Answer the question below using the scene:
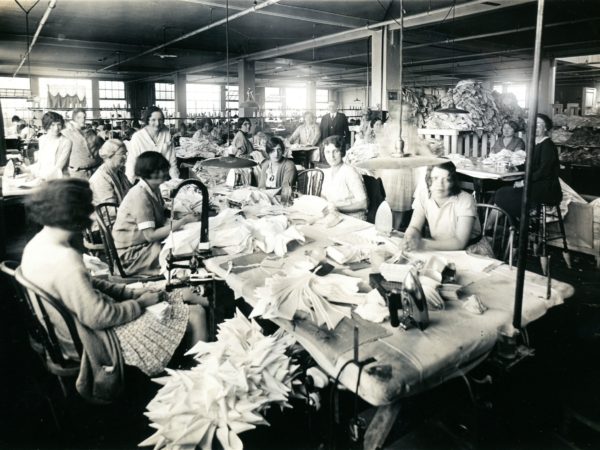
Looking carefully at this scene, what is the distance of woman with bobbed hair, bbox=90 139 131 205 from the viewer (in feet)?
13.8

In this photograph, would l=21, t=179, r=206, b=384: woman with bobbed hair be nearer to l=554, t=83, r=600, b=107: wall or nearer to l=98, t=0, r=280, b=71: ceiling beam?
l=98, t=0, r=280, b=71: ceiling beam

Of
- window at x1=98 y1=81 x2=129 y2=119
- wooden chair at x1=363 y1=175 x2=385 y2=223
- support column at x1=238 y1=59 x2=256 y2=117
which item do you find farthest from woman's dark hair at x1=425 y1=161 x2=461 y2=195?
window at x1=98 y1=81 x2=129 y2=119

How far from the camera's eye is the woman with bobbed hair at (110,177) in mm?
4211

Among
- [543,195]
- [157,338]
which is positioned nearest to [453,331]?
[157,338]

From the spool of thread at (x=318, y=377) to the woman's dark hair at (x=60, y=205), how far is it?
1217 millimetres

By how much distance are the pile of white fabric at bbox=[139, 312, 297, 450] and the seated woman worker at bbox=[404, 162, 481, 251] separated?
1361 millimetres

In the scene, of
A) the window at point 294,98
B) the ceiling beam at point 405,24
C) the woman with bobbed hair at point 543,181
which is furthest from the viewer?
the window at point 294,98

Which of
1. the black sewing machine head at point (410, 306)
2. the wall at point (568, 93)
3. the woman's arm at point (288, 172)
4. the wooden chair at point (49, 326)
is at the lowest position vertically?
the wooden chair at point (49, 326)

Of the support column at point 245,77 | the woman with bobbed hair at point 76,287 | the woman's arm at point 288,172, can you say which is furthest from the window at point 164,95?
the woman with bobbed hair at point 76,287

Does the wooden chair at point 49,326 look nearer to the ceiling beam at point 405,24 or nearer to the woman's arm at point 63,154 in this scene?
the woman's arm at point 63,154

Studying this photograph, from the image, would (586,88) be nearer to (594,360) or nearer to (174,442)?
(594,360)

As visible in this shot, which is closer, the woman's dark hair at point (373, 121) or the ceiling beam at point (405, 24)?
the ceiling beam at point (405, 24)

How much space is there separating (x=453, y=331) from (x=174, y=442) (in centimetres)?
108

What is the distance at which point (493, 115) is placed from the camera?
9766 millimetres
